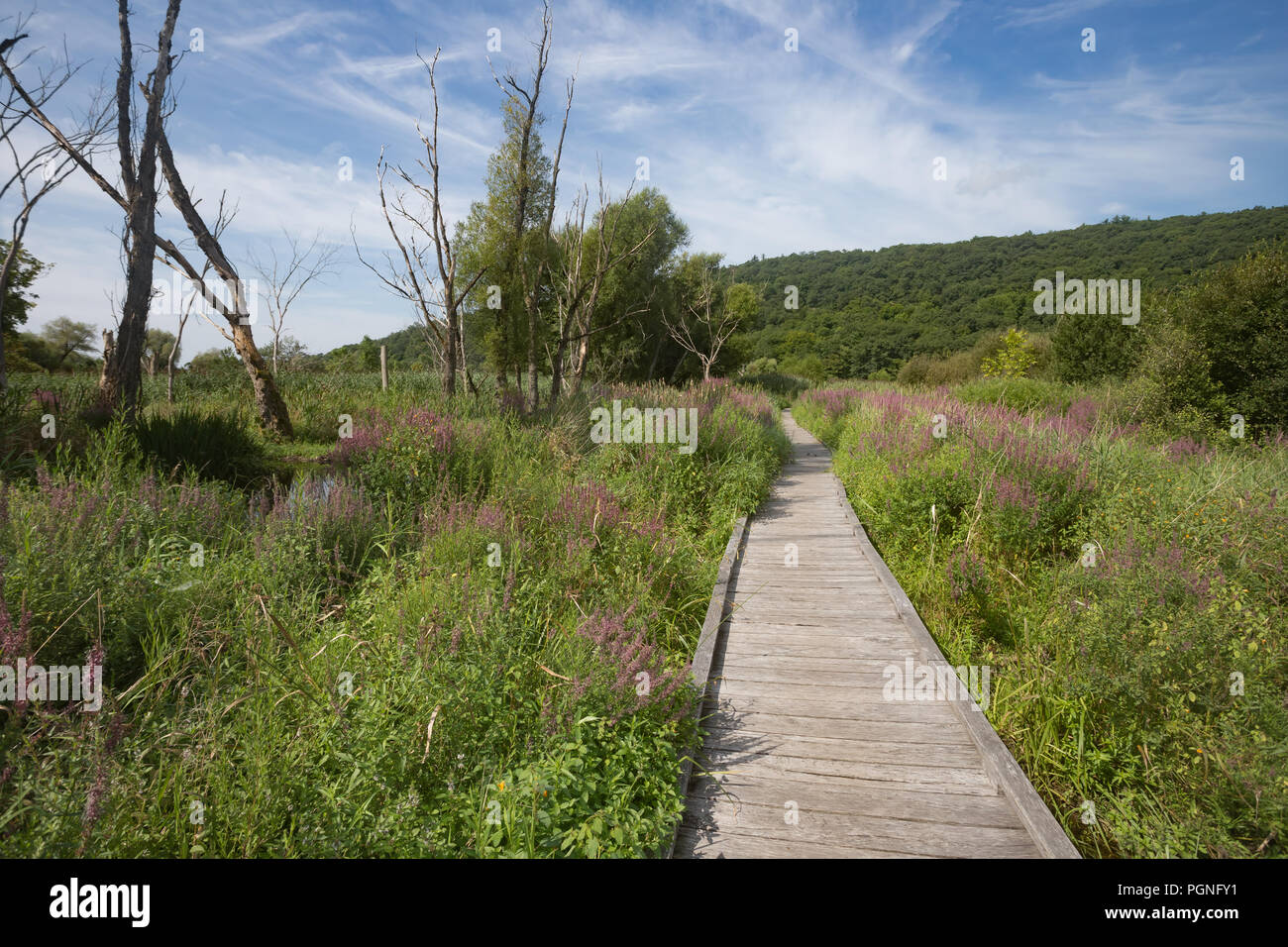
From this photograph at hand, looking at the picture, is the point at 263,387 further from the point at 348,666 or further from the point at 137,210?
the point at 348,666

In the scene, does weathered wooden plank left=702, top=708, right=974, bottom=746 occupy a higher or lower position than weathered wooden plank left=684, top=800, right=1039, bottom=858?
higher

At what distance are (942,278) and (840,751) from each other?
216 ft

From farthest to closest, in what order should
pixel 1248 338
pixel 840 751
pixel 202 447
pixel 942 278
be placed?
pixel 942 278 → pixel 1248 338 → pixel 202 447 → pixel 840 751

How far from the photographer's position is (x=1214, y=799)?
2.53 metres

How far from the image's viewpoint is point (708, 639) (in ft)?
13.1

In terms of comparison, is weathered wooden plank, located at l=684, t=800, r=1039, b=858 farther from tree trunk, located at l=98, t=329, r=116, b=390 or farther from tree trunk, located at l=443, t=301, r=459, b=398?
tree trunk, located at l=98, t=329, r=116, b=390

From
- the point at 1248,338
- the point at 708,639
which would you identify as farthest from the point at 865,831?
the point at 1248,338

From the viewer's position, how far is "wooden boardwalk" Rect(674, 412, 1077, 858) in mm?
2500

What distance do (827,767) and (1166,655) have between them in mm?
1900

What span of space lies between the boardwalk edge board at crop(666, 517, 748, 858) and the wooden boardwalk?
5cm

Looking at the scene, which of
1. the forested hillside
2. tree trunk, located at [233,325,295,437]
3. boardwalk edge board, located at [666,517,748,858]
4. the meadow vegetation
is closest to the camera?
the meadow vegetation

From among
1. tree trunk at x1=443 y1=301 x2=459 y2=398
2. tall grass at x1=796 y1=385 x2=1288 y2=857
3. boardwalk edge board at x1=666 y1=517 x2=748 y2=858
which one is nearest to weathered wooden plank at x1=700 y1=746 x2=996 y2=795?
boardwalk edge board at x1=666 y1=517 x2=748 y2=858
